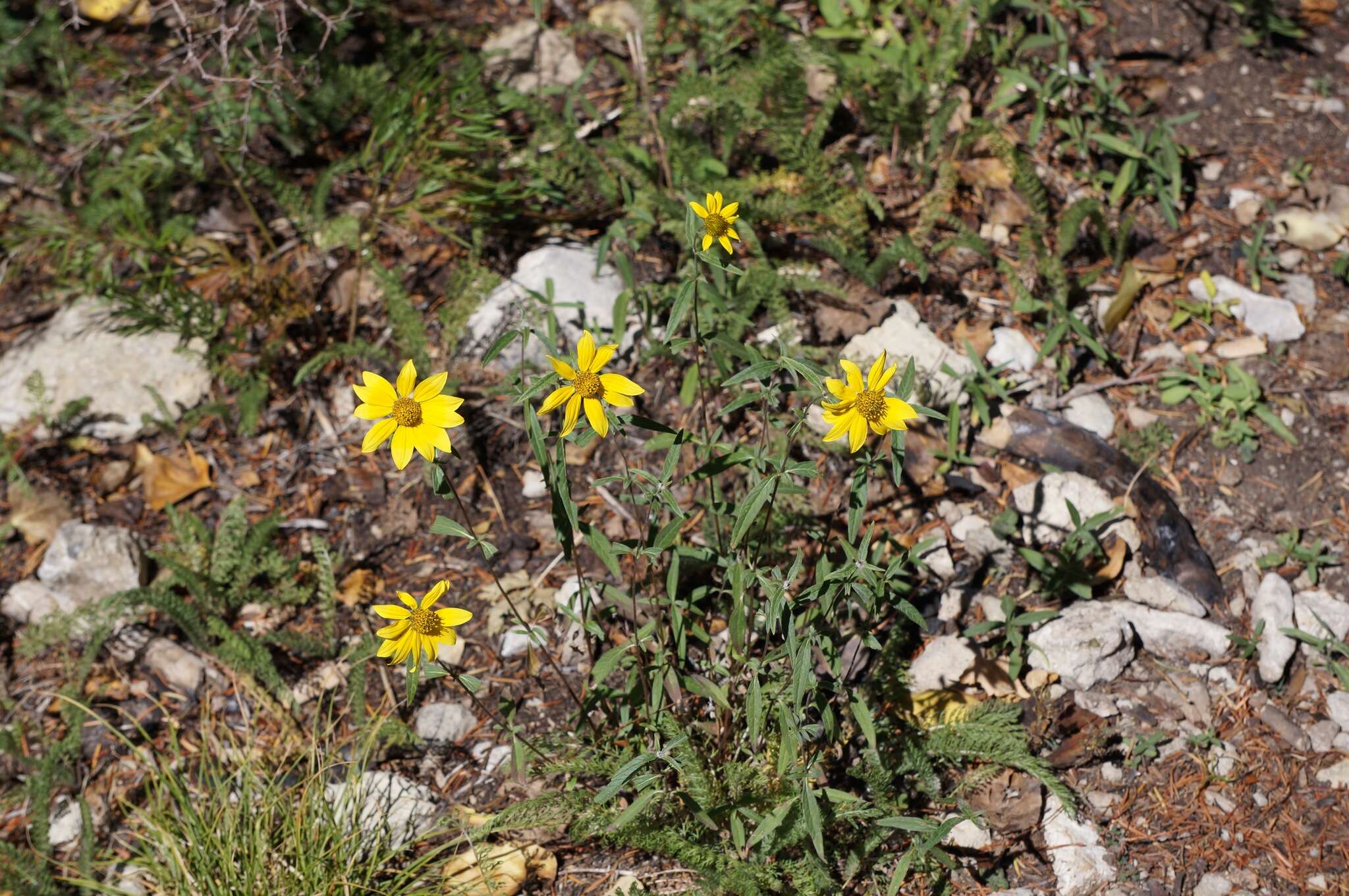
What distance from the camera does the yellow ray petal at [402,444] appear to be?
1.71 metres

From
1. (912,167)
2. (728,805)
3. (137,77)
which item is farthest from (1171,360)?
(137,77)

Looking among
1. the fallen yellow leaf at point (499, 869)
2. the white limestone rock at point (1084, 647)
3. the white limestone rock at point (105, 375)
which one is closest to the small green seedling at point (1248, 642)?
the white limestone rock at point (1084, 647)

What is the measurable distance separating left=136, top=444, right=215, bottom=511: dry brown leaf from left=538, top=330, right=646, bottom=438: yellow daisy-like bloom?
213cm

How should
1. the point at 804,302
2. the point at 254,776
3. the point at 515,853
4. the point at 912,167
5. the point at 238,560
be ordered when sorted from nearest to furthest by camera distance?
1. the point at 515,853
2. the point at 254,776
3. the point at 238,560
4. the point at 804,302
5. the point at 912,167

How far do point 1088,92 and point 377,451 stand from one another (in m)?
2.97

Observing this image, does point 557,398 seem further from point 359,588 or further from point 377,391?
point 359,588

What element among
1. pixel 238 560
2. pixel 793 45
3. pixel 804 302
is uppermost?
pixel 793 45

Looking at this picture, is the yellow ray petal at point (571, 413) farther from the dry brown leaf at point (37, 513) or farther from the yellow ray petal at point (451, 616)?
the dry brown leaf at point (37, 513)

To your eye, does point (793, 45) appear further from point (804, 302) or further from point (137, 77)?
point (137, 77)

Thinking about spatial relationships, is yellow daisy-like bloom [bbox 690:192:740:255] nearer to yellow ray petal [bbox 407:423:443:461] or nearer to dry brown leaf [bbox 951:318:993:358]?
yellow ray petal [bbox 407:423:443:461]

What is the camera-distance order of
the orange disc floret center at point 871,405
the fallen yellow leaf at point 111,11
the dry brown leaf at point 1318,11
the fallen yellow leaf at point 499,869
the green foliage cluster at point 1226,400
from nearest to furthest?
1. the orange disc floret center at point 871,405
2. the fallen yellow leaf at point 499,869
3. the green foliage cluster at point 1226,400
4. the dry brown leaf at point 1318,11
5. the fallen yellow leaf at point 111,11

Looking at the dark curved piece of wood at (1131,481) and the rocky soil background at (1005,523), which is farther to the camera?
the dark curved piece of wood at (1131,481)

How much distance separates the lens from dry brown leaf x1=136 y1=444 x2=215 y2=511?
3.37m

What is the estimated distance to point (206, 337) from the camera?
340cm
